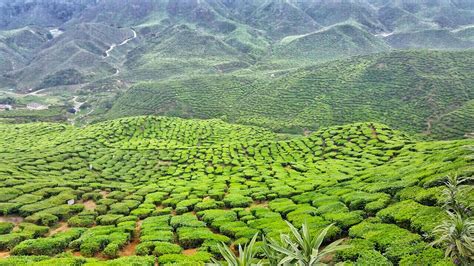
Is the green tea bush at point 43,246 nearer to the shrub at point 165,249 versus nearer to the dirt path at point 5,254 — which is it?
the dirt path at point 5,254

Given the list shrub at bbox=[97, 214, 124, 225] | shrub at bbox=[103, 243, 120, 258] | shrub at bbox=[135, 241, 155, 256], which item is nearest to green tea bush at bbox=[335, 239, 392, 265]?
shrub at bbox=[135, 241, 155, 256]

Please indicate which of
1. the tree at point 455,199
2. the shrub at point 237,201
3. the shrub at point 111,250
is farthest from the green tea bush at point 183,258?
the tree at point 455,199

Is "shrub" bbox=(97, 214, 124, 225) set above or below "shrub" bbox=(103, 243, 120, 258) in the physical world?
below

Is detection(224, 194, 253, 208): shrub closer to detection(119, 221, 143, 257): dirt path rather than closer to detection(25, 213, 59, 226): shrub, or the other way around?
detection(119, 221, 143, 257): dirt path

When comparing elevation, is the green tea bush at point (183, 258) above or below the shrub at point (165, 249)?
above

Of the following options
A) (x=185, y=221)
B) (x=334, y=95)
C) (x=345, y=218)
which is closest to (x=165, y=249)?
(x=185, y=221)

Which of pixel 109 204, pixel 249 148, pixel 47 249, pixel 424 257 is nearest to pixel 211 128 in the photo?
pixel 249 148
